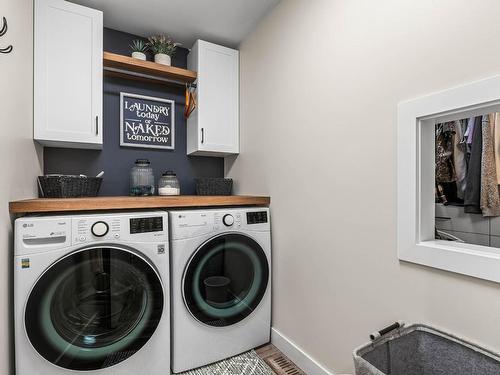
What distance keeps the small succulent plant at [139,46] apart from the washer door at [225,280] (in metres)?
1.64

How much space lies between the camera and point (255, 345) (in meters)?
1.85

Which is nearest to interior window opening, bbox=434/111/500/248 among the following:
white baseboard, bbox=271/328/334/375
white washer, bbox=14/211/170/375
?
white baseboard, bbox=271/328/334/375

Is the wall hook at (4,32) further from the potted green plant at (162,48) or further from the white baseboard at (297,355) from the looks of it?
the white baseboard at (297,355)

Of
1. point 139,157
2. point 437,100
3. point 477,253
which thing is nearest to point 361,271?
point 477,253

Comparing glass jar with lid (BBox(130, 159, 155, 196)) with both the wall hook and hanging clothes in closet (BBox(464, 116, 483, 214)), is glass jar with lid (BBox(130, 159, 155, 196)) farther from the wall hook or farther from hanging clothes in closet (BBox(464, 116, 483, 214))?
hanging clothes in closet (BBox(464, 116, 483, 214))

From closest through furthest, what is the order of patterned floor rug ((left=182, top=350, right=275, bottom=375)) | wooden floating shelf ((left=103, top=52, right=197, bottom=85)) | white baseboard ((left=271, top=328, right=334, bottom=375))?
white baseboard ((left=271, top=328, right=334, bottom=375)), patterned floor rug ((left=182, top=350, right=275, bottom=375)), wooden floating shelf ((left=103, top=52, right=197, bottom=85))

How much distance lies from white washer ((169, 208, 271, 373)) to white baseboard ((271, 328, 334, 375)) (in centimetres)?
8

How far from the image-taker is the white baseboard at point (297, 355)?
1521mm

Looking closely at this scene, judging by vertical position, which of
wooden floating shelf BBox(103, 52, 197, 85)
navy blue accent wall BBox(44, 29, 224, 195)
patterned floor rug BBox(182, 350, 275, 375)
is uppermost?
wooden floating shelf BBox(103, 52, 197, 85)

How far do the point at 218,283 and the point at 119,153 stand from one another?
1.36 meters

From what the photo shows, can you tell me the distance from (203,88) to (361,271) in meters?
1.78

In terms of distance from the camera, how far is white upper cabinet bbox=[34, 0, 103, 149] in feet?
5.56

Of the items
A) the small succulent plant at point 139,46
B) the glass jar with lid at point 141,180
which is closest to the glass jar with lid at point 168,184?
the glass jar with lid at point 141,180

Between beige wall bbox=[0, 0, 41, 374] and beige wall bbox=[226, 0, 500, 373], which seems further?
beige wall bbox=[0, 0, 41, 374]
